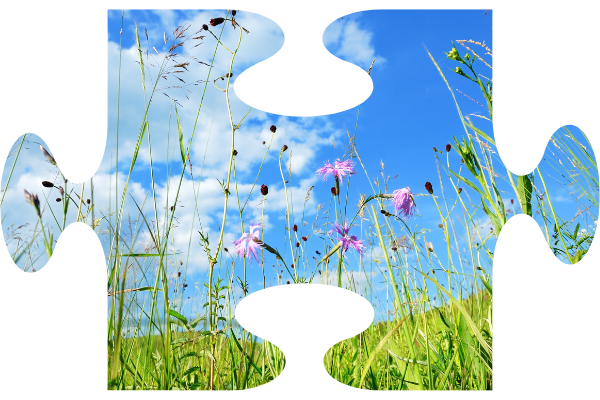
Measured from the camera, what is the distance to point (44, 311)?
1311 mm

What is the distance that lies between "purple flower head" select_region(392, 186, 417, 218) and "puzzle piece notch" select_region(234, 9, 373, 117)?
29 centimetres

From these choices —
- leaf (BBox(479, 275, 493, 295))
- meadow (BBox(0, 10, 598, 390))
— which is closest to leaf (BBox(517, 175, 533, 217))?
meadow (BBox(0, 10, 598, 390))

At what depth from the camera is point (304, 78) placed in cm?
136

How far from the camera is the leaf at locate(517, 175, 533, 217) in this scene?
134cm

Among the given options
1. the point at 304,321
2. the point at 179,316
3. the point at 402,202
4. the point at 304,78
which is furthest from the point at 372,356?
the point at 304,78

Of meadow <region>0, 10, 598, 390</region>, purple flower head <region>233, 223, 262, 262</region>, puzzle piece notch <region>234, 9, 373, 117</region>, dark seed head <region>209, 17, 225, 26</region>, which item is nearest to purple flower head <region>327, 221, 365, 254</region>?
meadow <region>0, 10, 598, 390</region>

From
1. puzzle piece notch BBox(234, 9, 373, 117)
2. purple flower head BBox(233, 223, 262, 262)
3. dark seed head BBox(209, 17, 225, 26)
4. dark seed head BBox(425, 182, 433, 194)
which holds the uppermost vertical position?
dark seed head BBox(209, 17, 225, 26)

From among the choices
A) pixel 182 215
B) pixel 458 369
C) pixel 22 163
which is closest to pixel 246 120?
pixel 182 215

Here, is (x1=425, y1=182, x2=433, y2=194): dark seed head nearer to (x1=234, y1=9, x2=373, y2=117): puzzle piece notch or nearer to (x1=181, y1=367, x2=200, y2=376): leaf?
(x1=234, y1=9, x2=373, y2=117): puzzle piece notch

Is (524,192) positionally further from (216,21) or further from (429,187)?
(216,21)

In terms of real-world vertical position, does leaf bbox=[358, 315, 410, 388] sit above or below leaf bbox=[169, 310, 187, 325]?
below

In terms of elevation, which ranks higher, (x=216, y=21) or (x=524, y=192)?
(x=216, y=21)

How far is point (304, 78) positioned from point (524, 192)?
0.72 m

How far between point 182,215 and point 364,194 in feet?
1.72
